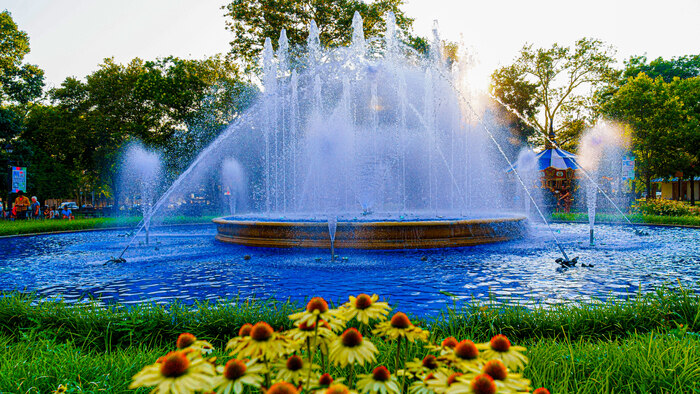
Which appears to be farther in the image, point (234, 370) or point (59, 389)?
point (59, 389)

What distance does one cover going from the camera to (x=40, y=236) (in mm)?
16422

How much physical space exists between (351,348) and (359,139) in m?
21.6

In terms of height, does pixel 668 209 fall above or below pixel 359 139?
below

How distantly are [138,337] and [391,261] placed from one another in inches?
217

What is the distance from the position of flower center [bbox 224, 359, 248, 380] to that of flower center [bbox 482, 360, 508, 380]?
664 mm

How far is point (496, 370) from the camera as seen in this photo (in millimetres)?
1225

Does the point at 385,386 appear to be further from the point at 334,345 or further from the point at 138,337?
the point at 138,337

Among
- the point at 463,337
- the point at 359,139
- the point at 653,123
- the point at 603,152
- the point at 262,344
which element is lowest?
the point at 463,337

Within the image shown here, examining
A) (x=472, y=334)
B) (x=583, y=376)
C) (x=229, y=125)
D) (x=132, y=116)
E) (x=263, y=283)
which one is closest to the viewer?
(x=583, y=376)

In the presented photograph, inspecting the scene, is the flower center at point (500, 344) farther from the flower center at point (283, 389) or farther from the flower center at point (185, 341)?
the flower center at point (185, 341)

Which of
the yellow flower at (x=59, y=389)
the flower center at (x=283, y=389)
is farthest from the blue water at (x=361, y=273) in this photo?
the flower center at (x=283, y=389)

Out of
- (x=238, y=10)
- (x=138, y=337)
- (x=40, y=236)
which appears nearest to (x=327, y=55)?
(x=238, y=10)

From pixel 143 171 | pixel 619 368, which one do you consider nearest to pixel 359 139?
pixel 619 368

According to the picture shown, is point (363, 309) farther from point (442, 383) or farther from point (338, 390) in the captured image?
point (338, 390)
